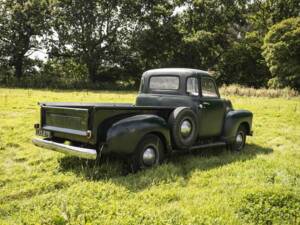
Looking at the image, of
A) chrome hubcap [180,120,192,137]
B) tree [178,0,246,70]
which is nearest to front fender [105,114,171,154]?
chrome hubcap [180,120,192,137]

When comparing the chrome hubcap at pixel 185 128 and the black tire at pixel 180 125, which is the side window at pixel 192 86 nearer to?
the black tire at pixel 180 125

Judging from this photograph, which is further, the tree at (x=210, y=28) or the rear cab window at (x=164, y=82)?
the tree at (x=210, y=28)

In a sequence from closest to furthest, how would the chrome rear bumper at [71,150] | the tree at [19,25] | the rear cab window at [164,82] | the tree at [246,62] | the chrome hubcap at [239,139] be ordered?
the chrome rear bumper at [71,150]
the rear cab window at [164,82]
the chrome hubcap at [239,139]
the tree at [246,62]
the tree at [19,25]

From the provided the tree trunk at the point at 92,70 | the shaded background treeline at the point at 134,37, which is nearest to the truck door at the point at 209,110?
the shaded background treeline at the point at 134,37

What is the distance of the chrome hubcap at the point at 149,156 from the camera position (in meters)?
5.58

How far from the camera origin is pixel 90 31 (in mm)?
32094

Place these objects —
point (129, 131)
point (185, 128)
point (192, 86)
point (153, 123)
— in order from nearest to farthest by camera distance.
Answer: point (129, 131) → point (153, 123) → point (185, 128) → point (192, 86)

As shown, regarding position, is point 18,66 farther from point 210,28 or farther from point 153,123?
point 153,123

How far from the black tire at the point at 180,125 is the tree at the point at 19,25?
97.9 feet

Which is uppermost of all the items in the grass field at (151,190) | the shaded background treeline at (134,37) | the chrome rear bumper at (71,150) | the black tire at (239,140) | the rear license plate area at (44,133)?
the shaded background treeline at (134,37)

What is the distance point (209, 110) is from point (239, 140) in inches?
59.4

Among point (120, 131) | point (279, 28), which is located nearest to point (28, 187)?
point (120, 131)

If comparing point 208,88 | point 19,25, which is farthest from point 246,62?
point 208,88

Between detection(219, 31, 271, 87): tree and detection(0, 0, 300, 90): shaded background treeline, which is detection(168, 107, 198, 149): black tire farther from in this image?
detection(219, 31, 271, 87): tree
